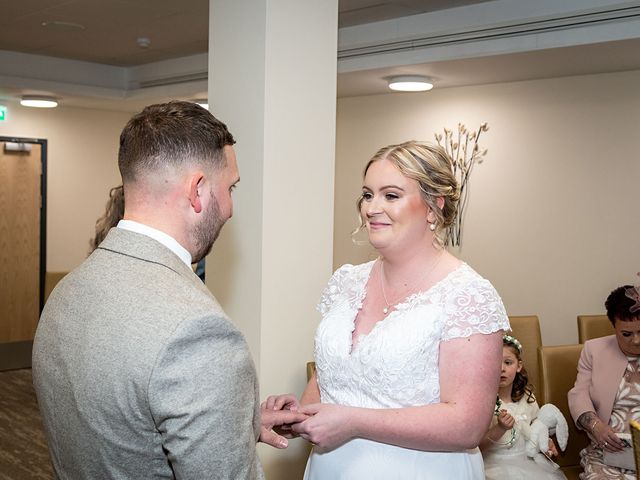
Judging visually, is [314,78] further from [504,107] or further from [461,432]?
[504,107]

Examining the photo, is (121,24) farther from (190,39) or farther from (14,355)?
(14,355)

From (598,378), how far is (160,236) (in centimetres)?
272

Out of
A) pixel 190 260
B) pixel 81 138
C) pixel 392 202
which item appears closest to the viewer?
pixel 190 260

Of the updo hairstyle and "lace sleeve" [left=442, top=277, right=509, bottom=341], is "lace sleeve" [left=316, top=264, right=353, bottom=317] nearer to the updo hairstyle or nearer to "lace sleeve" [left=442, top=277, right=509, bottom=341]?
"lace sleeve" [left=442, top=277, right=509, bottom=341]

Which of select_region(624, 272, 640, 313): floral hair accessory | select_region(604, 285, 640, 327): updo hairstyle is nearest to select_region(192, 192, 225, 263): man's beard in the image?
select_region(624, 272, 640, 313): floral hair accessory

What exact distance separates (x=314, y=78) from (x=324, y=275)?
850 mm

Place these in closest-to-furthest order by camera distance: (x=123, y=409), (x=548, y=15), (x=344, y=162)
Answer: (x=123, y=409), (x=548, y=15), (x=344, y=162)

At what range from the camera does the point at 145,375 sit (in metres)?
1.31

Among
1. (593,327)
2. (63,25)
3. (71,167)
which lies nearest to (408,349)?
(593,327)

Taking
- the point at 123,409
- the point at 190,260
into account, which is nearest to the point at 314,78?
the point at 190,260

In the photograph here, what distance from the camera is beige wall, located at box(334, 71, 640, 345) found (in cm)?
539

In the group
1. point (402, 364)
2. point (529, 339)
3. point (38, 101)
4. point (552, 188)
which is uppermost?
point (38, 101)

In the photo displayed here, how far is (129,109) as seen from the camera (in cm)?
885

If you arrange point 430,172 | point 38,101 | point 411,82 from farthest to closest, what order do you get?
point 38,101 → point 411,82 → point 430,172
